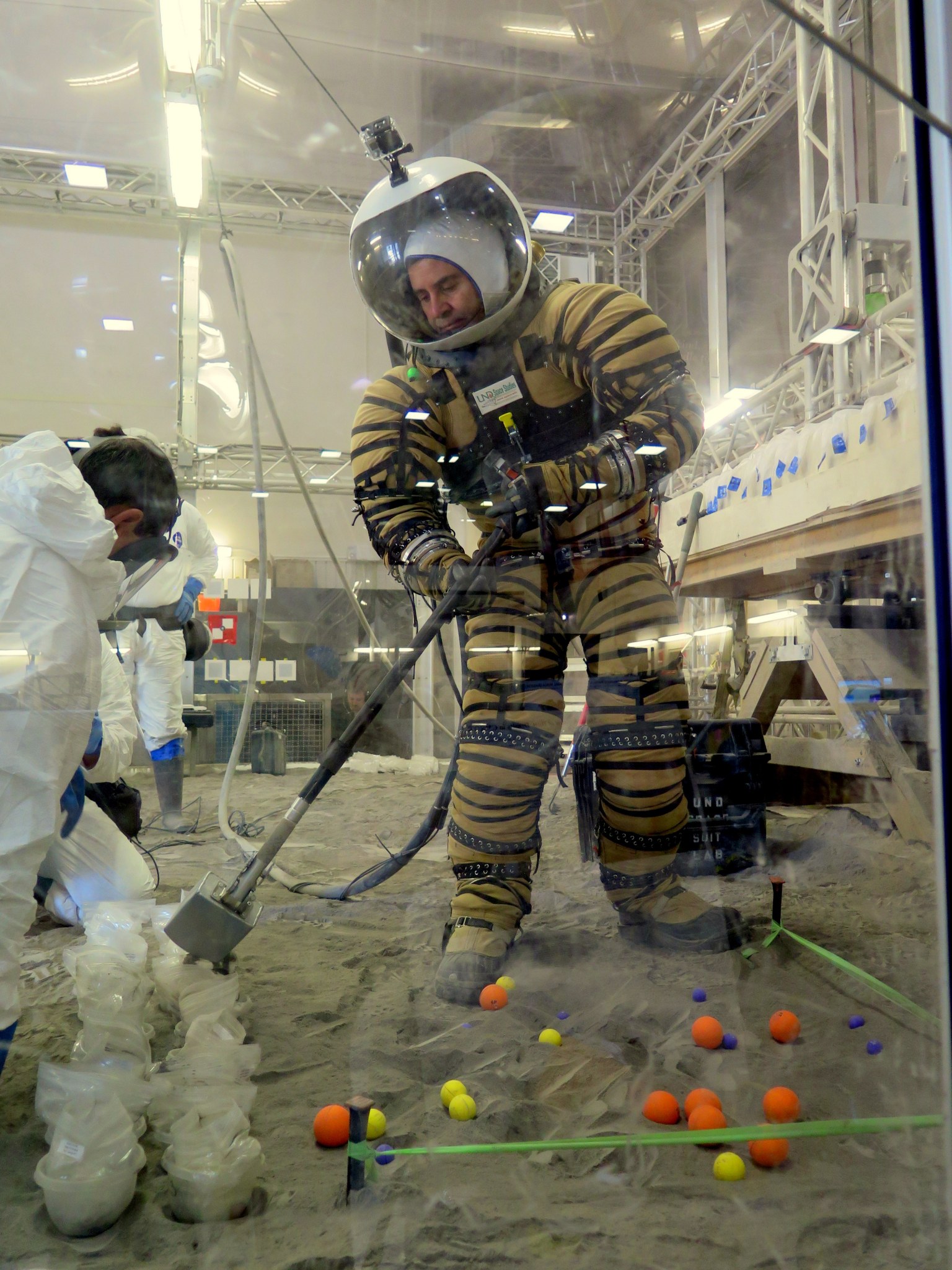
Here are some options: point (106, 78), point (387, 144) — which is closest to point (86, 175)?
point (106, 78)

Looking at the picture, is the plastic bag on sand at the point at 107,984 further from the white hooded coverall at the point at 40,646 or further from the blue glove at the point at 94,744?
the blue glove at the point at 94,744

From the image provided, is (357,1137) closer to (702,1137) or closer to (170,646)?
(702,1137)

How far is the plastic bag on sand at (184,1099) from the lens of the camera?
0.60 metres

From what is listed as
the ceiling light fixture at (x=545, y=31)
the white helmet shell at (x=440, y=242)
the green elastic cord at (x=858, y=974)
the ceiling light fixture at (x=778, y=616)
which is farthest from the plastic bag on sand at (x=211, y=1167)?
the ceiling light fixture at (x=545, y=31)

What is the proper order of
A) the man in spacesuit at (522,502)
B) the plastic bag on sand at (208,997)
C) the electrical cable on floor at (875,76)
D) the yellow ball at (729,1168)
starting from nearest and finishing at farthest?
the electrical cable on floor at (875,76) < the yellow ball at (729,1168) < the plastic bag on sand at (208,997) < the man in spacesuit at (522,502)

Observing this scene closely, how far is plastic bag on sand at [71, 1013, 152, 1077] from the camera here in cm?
63

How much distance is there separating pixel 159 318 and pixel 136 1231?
29.1 inches

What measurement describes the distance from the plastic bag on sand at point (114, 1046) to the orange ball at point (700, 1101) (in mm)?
464

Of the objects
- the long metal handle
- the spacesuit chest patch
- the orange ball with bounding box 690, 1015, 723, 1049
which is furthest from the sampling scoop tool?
the orange ball with bounding box 690, 1015, 723, 1049

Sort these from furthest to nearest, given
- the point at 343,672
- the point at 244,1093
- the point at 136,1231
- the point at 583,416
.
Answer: the point at 583,416 → the point at 343,672 → the point at 244,1093 → the point at 136,1231

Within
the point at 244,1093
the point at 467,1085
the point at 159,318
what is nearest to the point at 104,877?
the point at 244,1093

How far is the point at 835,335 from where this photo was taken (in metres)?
0.68

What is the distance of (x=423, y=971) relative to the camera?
0.75 meters

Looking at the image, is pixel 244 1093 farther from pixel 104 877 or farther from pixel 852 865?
pixel 852 865
